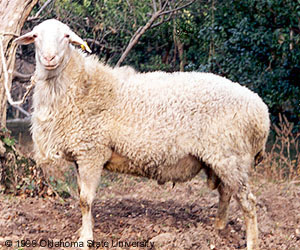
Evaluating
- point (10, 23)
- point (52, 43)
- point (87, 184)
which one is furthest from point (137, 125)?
point (10, 23)

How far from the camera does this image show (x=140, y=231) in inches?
196

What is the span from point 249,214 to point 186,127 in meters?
1.03

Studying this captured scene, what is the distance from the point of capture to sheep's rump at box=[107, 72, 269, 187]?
4.57 metres

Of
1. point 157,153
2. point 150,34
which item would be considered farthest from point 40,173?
point 150,34

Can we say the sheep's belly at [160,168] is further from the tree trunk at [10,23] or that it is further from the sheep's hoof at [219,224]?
the tree trunk at [10,23]

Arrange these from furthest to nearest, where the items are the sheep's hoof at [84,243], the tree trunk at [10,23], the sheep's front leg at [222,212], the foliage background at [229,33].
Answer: the foliage background at [229,33] < the tree trunk at [10,23] < the sheep's front leg at [222,212] < the sheep's hoof at [84,243]

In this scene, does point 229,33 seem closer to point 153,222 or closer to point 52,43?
point 153,222

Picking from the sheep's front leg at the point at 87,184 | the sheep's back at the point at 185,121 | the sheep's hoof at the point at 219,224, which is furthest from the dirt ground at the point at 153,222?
the sheep's back at the point at 185,121

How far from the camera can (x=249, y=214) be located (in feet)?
15.4

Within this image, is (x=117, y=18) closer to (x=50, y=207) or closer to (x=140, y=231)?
(x=50, y=207)

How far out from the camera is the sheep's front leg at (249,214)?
4688 mm

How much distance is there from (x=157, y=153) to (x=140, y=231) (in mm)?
916

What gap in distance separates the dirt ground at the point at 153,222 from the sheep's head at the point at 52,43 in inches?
64.6

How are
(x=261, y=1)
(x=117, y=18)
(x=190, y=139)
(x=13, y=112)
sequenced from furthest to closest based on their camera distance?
1. (x=13, y=112)
2. (x=117, y=18)
3. (x=261, y=1)
4. (x=190, y=139)
